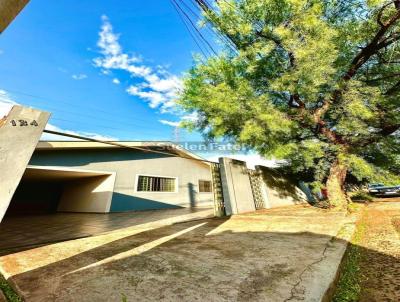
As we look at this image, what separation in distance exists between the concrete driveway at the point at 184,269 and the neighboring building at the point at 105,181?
6.40 metres

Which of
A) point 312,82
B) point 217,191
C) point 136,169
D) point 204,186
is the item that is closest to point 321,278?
point 217,191

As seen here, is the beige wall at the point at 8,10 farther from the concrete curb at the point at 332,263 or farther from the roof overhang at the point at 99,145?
the roof overhang at the point at 99,145

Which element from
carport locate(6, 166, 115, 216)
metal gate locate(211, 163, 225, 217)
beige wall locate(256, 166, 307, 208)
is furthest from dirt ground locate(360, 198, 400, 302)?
carport locate(6, 166, 115, 216)

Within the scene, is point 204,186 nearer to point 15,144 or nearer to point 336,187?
point 336,187

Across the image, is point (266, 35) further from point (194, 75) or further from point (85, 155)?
point (85, 155)

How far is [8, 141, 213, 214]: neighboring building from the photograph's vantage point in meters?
9.67

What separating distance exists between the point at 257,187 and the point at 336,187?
9.44 ft

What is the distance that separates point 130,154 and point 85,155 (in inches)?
100

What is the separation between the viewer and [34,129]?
7.29 ft

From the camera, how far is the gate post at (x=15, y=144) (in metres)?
1.93

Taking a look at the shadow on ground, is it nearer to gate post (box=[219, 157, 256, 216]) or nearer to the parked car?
gate post (box=[219, 157, 256, 216])

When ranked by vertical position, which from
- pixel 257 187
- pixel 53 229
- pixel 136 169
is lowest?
pixel 53 229

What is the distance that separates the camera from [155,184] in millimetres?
A: 13570

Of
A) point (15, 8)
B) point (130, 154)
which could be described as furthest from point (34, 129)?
point (130, 154)
